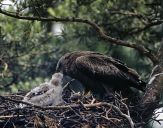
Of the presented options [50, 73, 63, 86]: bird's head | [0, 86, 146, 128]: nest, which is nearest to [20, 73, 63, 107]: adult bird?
[50, 73, 63, 86]: bird's head

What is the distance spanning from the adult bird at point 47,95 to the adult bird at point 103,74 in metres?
0.44

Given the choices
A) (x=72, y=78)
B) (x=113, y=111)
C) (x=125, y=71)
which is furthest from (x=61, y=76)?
(x=113, y=111)

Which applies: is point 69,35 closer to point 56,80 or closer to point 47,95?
point 56,80

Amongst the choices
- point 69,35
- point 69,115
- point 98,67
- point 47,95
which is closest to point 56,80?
point 47,95

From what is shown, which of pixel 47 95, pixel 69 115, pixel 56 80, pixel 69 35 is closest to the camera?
pixel 69 115

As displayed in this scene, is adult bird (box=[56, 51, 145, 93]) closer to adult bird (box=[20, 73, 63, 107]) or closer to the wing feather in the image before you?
the wing feather

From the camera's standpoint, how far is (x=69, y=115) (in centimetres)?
1052

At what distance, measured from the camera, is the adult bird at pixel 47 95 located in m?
11.2

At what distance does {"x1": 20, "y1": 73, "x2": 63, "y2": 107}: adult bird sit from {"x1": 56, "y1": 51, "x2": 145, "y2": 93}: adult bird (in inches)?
17.5

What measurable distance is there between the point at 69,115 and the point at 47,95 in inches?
33.8

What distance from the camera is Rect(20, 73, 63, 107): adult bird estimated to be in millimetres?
11180

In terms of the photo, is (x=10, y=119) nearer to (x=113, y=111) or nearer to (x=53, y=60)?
(x=113, y=111)

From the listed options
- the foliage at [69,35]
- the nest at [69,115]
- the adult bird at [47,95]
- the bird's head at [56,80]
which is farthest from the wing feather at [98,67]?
the nest at [69,115]

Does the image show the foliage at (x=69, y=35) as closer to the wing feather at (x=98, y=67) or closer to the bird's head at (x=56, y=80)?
the bird's head at (x=56, y=80)
